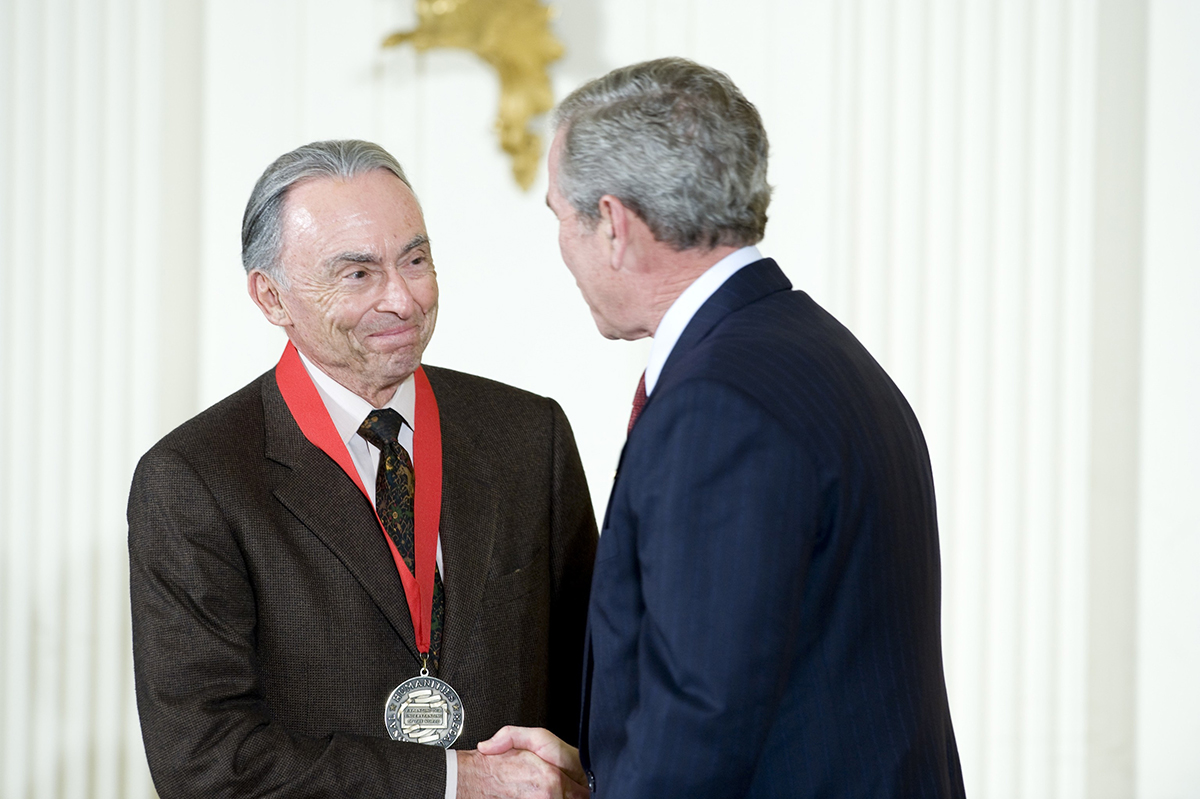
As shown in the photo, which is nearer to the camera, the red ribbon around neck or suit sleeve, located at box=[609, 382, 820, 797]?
suit sleeve, located at box=[609, 382, 820, 797]

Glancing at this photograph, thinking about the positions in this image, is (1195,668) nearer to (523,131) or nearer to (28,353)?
(523,131)

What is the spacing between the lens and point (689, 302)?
152cm

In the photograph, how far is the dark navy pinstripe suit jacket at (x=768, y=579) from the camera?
1.27m

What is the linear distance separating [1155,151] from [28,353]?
364 cm

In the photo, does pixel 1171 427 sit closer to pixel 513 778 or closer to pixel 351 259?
pixel 513 778

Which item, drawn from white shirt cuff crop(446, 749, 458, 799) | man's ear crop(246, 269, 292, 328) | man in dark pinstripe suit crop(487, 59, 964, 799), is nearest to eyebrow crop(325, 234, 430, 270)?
man's ear crop(246, 269, 292, 328)

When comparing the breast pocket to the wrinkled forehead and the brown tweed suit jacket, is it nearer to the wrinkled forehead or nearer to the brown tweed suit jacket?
the brown tweed suit jacket

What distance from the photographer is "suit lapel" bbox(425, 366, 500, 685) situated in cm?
199

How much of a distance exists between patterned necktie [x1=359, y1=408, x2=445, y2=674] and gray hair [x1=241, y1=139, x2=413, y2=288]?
1.00 ft

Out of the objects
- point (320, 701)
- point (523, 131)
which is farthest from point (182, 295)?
point (320, 701)

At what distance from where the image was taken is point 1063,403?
145 inches

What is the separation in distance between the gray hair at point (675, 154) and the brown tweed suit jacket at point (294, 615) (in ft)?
2.51

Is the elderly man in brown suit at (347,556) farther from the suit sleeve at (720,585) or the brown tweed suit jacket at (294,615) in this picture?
the suit sleeve at (720,585)

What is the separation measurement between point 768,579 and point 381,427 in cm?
102
